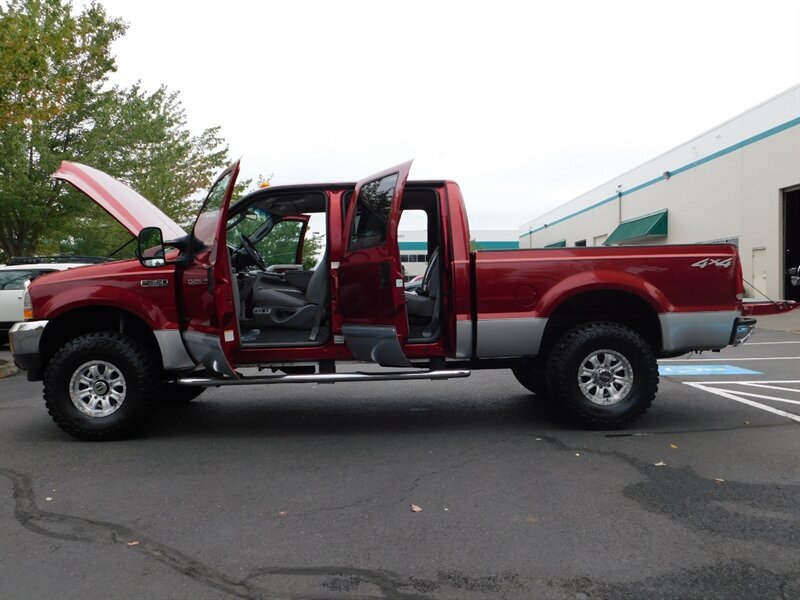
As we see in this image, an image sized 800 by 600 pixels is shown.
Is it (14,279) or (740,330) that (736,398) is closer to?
(740,330)

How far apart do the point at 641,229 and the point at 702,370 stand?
20389 millimetres

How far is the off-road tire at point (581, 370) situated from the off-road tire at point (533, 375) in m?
0.58

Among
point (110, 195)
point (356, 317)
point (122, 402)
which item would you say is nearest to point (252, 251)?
point (110, 195)

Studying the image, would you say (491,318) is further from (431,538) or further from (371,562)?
(371,562)

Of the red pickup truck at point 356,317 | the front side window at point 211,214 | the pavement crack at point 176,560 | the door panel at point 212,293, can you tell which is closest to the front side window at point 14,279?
the red pickup truck at point 356,317

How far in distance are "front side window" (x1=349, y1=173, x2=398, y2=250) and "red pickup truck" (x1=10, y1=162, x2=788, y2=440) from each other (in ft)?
0.06

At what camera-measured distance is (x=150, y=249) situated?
5.93m

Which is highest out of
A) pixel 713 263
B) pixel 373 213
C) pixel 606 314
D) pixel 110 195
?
pixel 110 195

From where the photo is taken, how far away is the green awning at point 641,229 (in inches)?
1060

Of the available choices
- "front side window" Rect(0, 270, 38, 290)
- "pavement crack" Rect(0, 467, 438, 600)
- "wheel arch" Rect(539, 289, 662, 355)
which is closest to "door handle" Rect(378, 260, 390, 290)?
"wheel arch" Rect(539, 289, 662, 355)

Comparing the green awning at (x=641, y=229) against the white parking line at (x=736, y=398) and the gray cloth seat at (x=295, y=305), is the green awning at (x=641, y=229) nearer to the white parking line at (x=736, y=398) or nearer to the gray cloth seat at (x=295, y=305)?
the white parking line at (x=736, y=398)

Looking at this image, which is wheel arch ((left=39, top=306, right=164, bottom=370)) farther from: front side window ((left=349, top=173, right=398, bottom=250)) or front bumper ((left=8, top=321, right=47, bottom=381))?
front side window ((left=349, top=173, right=398, bottom=250))

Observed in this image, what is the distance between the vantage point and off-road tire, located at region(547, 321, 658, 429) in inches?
215

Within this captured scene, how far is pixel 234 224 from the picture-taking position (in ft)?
19.0
